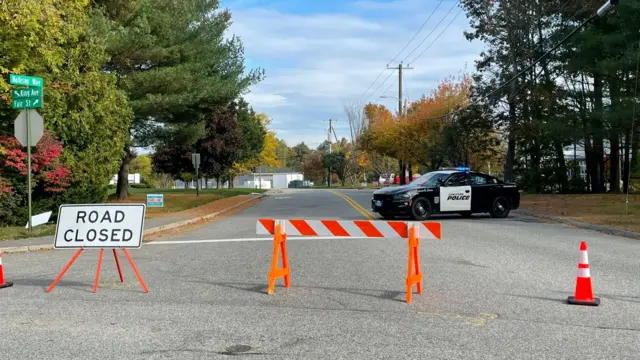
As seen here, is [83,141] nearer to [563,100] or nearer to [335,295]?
[335,295]

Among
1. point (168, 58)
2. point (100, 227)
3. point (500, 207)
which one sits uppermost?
point (168, 58)

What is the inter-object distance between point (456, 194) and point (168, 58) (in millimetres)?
13319

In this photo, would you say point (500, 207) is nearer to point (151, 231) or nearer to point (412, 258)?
point (151, 231)

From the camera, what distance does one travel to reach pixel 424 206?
17.8 meters

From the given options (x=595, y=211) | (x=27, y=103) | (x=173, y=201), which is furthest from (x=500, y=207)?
(x=173, y=201)

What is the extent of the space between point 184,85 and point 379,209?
35.3 feet

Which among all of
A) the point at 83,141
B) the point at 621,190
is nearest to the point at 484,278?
the point at 83,141

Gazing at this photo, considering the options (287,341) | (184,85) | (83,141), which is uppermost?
(184,85)

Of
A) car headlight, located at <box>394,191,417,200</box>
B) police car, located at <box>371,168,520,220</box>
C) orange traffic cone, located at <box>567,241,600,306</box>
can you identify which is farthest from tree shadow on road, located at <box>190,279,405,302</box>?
police car, located at <box>371,168,520,220</box>

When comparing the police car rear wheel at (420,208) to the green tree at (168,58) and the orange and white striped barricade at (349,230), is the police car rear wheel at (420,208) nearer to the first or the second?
the orange and white striped barricade at (349,230)

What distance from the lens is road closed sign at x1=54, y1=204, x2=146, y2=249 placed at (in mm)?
7867

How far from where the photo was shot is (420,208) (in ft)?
58.0

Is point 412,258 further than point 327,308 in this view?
Yes

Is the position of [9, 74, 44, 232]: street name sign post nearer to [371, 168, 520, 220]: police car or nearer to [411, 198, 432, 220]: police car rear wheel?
[371, 168, 520, 220]: police car
